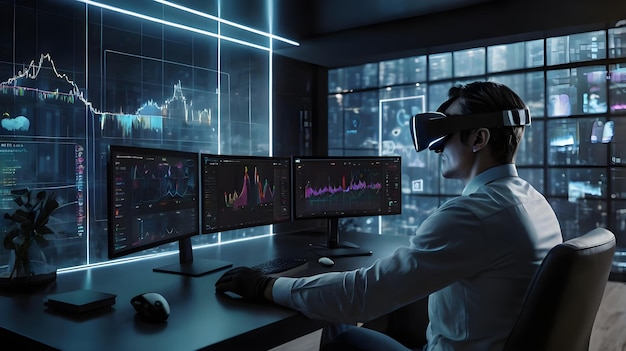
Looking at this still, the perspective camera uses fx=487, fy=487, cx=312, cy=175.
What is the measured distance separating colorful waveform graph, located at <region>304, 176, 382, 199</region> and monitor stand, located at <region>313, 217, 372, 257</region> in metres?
0.15

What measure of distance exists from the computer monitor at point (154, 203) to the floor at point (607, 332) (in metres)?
1.30

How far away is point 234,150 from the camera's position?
436cm

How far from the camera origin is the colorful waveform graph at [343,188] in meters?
2.68

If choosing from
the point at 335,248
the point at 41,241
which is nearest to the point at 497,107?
the point at 335,248

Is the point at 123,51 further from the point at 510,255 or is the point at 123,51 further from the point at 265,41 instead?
the point at 510,255

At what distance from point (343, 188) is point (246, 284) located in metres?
1.25

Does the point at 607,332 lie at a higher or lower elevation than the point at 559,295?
lower

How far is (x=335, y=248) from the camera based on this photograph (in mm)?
2562

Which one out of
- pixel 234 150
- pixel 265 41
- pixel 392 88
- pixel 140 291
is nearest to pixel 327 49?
pixel 265 41

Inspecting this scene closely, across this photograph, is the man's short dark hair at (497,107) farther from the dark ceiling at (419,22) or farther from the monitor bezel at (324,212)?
the dark ceiling at (419,22)

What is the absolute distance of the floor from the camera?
126 inches

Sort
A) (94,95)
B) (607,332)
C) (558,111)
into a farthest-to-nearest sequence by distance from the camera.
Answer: (558,111), (607,332), (94,95)

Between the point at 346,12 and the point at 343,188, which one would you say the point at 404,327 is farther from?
the point at 346,12

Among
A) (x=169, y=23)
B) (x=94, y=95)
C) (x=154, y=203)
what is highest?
(x=169, y=23)
